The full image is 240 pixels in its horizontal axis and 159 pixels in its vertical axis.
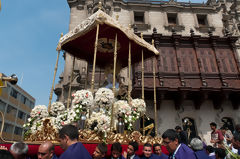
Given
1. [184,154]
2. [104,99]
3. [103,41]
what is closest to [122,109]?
[104,99]

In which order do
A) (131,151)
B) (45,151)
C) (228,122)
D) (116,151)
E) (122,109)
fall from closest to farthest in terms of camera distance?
(45,151) < (116,151) < (131,151) < (122,109) < (228,122)

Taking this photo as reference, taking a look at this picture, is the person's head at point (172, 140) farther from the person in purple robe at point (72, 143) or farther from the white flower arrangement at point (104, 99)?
the white flower arrangement at point (104, 99)

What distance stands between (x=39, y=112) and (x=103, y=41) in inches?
173

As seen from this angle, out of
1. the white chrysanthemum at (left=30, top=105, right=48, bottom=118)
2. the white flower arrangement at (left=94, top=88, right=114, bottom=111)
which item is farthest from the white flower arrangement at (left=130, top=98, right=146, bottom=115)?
the white chrysanthemum at (left=30, top=105, right=48, bottom=118)

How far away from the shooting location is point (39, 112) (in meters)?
5.91

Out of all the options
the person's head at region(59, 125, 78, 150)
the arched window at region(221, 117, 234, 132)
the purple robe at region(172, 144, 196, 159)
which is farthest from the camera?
the arched window at region(221, 117, 234, 132)

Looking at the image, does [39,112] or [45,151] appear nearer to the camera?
[45,151]

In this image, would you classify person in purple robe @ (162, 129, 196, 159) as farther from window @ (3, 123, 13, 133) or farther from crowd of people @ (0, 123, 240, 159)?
window @ (3, 123, 13, 133)

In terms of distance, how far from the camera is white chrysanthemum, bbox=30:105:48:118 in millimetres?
5871

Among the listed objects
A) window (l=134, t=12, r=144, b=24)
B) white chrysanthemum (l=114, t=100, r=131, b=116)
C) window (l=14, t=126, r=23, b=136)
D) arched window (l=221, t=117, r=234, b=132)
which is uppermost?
window (l=134, t=12, r=144, b=24)

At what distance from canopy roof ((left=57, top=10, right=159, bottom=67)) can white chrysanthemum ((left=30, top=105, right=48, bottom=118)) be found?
2.69 m

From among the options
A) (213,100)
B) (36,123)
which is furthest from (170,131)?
(213,100)

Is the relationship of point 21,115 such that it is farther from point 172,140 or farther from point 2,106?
point 172,140

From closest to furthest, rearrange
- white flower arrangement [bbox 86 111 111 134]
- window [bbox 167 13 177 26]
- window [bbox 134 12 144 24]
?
white flower arrangement [bbox 86 111 111 134]
window [bbox 134 12 144 24]
window [bbox 167 13 177 26]
